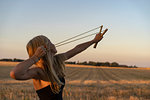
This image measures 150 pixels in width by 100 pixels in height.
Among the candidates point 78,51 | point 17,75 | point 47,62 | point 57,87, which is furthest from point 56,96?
point 78,51

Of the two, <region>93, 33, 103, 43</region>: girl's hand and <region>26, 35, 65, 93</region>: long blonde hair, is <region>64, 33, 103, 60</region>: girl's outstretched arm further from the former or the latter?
<region>26, 35, 65, 93</region>: long blonde hair

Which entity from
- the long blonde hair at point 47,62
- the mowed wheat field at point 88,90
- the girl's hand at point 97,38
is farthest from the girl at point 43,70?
the mowed wheat field at point 88,90

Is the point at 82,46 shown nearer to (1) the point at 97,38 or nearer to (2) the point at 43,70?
(1) the point at 97,38

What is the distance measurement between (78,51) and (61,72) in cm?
69

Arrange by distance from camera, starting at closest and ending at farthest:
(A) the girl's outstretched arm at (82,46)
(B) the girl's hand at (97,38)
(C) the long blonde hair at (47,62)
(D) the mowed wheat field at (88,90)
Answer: (C) the long blonde hair at (47,62), (A) the girl's outstretched arm at (82,46), (B) the girl's hand at (97,38), (D) the mowed wheat field at (88,90)

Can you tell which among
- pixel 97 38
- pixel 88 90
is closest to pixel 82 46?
pixel 97 38

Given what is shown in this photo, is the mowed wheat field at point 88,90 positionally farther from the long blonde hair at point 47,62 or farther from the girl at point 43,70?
the long blonde hair at point 47,62

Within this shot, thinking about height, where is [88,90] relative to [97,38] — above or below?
below

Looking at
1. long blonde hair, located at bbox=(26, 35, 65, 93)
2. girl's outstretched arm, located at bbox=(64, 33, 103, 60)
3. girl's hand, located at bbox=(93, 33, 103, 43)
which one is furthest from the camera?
girl's hand, located at bbox=(93, 33, 103, 43)

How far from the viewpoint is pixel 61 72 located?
111 inches

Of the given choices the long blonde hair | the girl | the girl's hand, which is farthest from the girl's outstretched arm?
the long blonde hair

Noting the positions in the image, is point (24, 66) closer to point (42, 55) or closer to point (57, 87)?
point (42, 55)

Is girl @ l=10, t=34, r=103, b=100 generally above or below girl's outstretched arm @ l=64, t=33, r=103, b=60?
below

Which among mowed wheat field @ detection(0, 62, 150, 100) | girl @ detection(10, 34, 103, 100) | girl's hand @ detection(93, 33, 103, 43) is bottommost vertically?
mowed wheat field @ detection(0, 62, 150, 100)
